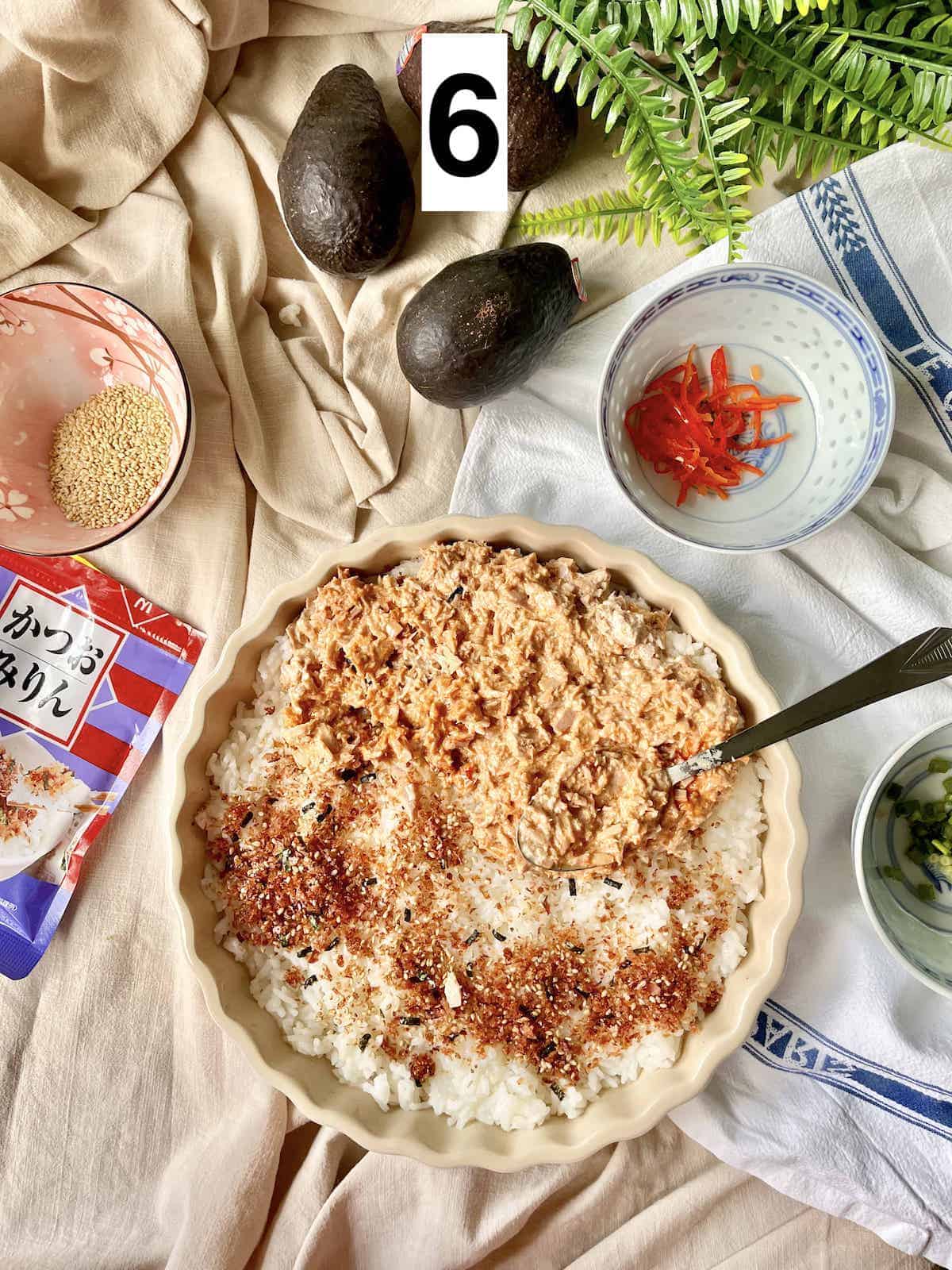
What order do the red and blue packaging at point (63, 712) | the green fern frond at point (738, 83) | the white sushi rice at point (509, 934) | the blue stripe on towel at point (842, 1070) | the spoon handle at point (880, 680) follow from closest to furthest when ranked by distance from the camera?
the spoon handle at point (880, 680), the green fern frond at point (738, 83), the white sushi rice at point (509, 934), the blue stripe on towel at point (842, 1070), the red and blue packaging at point (63, 712)

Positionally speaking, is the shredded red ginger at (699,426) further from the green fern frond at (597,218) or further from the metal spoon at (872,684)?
the metal spoon at (872,684)

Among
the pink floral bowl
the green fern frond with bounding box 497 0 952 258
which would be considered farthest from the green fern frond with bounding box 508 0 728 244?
the pink floral bowl

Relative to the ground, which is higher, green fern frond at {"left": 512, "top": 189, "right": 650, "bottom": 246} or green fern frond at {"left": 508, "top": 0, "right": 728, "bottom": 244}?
green fern frond at {"left": 508, "top": 0, "right": 728, "bottom": 244}

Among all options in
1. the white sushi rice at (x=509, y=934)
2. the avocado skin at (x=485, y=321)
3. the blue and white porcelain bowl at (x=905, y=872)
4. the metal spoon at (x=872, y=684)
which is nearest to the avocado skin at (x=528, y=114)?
the avocado skin at (x=485, y=321)

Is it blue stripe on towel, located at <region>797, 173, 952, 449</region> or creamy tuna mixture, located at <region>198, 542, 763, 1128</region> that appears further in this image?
blue stripe on towel, located at <region>797, 173, 952, 449</region>

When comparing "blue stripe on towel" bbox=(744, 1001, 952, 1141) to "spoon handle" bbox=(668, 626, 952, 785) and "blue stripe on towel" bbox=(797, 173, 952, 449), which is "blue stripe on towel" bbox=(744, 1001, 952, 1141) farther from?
"blue stripe on towel" bbox=(797, 173, 952, 449)

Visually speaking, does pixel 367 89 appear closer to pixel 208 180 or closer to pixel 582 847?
pixel 208 180

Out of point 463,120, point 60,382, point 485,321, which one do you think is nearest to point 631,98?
point 463,120

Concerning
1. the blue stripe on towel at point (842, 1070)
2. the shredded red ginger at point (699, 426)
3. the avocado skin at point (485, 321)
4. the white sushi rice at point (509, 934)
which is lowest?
the blue stripe on towel at point (842, 1070)
